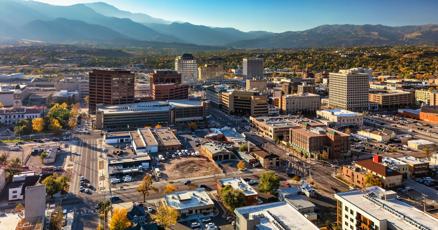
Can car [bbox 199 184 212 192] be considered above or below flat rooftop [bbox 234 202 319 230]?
below

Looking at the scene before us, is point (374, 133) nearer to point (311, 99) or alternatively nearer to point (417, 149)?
point (417, 149)

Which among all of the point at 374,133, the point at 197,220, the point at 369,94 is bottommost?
the point at 197,220

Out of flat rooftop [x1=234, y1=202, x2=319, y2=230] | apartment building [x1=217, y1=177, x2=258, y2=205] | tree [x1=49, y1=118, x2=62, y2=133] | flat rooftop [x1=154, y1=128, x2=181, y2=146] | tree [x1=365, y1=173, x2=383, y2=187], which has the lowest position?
apartment building [x1=217, y1=177, x2=258, y2=205]

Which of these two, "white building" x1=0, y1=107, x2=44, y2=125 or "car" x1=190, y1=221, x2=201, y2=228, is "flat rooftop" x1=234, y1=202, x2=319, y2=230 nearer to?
"car" x1=190, y1=221, x2=201, y2=228

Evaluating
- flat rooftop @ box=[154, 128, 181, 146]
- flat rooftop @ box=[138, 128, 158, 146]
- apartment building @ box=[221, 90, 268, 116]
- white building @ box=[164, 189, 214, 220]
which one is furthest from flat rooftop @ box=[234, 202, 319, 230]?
apartment building @ box=[221, 90, 268, 116]

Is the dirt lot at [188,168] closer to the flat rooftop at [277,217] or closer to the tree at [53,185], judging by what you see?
the tree at [53,185]

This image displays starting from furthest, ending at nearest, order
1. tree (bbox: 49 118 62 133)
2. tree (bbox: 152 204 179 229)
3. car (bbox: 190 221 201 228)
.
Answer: tree (bbox: 49 118 62 133), car (bbox: 190 221 201 228), tree (bbox: 152 204 179 229)

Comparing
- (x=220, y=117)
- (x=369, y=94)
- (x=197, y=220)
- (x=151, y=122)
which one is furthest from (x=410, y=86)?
(x=197, y=220)
